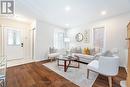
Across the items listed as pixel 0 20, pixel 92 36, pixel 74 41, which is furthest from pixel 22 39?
pixel 92 36

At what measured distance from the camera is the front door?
5.12 m

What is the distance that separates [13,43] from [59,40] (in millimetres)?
3069

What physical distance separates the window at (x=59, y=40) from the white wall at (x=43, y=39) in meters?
0.49

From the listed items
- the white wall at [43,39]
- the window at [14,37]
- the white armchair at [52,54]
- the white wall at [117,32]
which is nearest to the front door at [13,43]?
the window at [14,37]

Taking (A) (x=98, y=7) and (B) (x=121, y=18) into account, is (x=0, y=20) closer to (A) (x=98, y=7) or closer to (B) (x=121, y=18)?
(A) (x=98, y=7)

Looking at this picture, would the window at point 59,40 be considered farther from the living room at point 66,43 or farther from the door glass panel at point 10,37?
the door glass panel at point 10,37

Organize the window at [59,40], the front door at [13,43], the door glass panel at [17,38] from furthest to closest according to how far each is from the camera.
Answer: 1. the window at [59,40]
2. the door glass panel at [17,38]
3. the front door at [13,43]

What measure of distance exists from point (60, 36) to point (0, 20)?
3853mm

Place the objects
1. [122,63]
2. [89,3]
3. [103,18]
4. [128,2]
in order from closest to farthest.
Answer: [128,2]
[89,3]
[122,63]
[103,18]

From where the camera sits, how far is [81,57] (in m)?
4.69

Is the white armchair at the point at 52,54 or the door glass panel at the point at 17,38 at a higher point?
the door glass panel at the point at 17,38

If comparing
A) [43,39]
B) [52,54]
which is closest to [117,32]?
[52,54]

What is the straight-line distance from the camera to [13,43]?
539 cm

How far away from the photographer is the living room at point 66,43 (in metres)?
2.59
